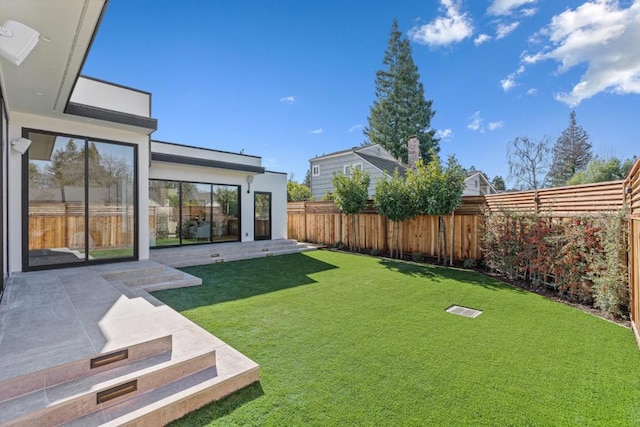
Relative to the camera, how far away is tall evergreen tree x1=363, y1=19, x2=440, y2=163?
25422mm

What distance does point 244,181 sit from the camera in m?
11.8

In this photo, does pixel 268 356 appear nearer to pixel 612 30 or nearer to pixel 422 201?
pixel 422 201

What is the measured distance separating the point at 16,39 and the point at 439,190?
898 cm

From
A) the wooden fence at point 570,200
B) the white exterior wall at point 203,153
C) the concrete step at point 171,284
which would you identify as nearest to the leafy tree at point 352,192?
the white exterior wall at point 203,153

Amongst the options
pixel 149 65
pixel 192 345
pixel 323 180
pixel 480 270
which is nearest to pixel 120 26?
pixel 149 65

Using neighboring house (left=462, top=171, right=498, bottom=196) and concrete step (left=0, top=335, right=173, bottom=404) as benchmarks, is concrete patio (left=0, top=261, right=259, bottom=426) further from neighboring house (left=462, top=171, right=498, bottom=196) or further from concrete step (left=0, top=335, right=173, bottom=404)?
neighboring house (left=462, top=171, right=498, bottom=196)

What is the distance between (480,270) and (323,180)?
528 inches

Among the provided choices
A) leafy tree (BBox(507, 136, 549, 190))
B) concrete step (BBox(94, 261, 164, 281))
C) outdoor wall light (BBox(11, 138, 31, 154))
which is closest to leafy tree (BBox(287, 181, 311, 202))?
leafy tree (BBox(507, 136, 549, 190))

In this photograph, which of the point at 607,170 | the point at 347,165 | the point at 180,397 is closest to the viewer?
the point at 180,397

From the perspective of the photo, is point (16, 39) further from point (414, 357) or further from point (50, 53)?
point (414, 357)

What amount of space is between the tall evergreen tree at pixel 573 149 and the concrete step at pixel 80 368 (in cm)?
3554

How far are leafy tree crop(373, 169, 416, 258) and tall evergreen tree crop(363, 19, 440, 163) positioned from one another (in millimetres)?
16564

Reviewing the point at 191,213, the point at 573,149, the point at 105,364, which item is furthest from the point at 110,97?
the point at 573,149

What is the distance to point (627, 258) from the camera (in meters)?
4.55
